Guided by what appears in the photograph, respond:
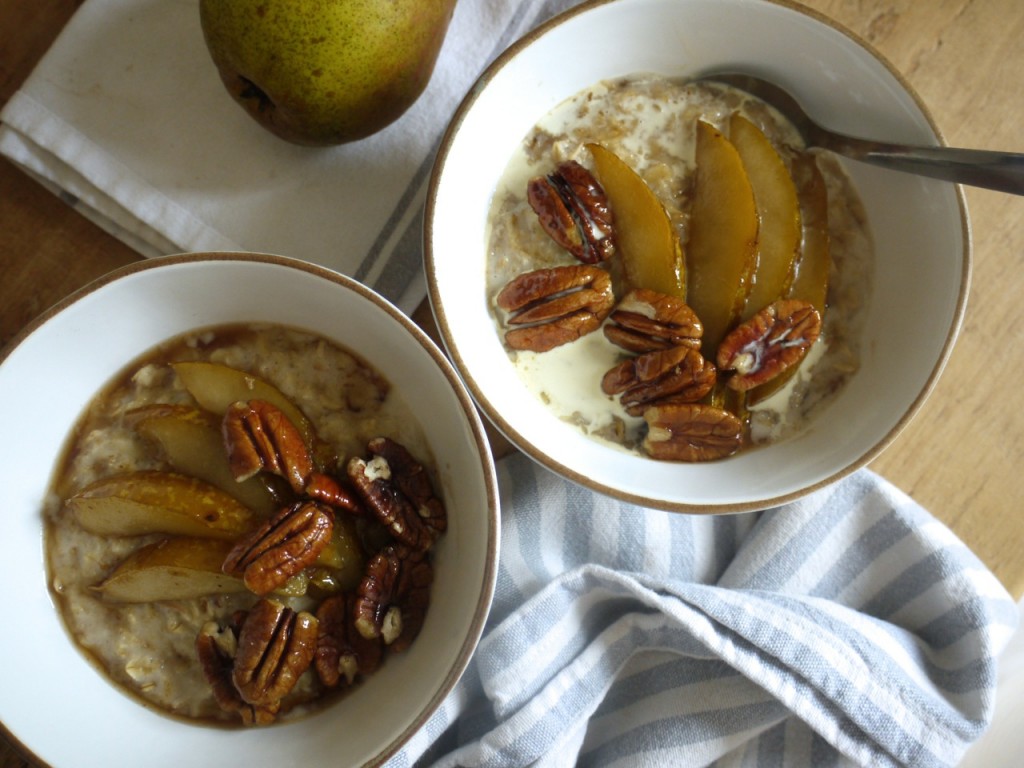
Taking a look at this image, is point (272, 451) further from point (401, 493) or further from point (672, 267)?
point (672, 267)

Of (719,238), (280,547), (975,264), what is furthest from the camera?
(975,264)

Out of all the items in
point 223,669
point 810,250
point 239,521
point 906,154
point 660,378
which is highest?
point 906,154

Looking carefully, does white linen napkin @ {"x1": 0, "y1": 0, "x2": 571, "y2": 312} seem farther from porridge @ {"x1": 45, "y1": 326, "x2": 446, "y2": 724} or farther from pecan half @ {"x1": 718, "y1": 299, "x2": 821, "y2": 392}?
pecan half @ {"x1": 718, "y1": 299, "x2": 821, "y2": 392}

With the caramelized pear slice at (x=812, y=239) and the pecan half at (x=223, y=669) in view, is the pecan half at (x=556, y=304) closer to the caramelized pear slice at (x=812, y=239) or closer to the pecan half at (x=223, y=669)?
the caramelized pear slice at (x=812, y=239)

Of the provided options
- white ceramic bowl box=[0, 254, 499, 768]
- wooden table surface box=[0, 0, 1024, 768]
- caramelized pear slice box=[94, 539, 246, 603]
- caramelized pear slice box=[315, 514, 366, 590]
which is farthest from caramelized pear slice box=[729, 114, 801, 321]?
caramelized pear slice box=[94, 539, 246, 603]

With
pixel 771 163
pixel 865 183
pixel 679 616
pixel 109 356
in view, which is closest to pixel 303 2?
pixel 109 356

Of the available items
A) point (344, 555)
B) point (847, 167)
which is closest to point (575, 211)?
point (847, 167)

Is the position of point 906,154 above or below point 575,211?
above
